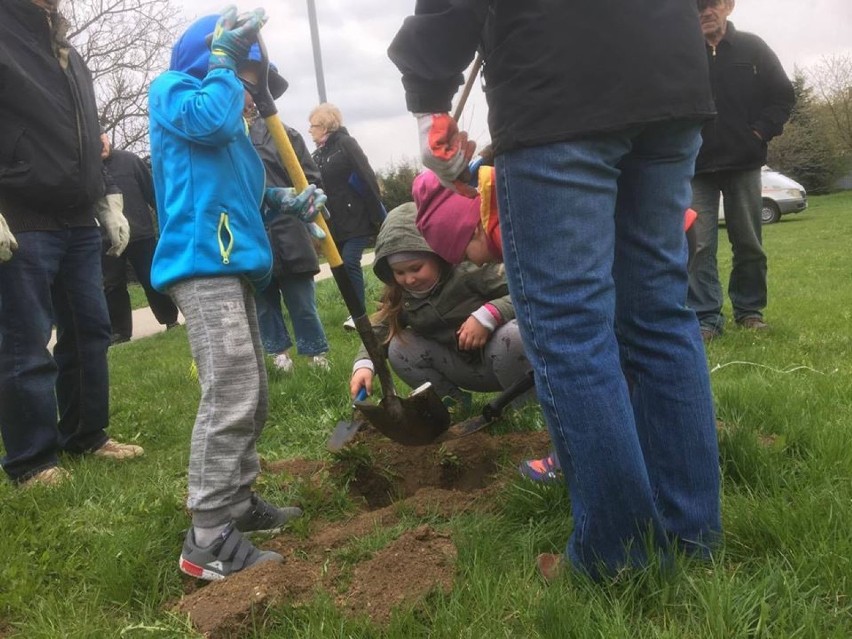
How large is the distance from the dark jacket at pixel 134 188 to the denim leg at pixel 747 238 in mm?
5337

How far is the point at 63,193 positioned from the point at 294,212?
116cm

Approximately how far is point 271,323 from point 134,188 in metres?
3.42

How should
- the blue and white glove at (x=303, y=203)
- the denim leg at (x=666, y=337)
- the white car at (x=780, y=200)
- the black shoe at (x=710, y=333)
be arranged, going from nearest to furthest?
the denim leg at (x=666, y=337) < the blue and white glove at (x=303, y=203) < the black shoe at (x=710, y=333) < the white car at (x=780, y=200)

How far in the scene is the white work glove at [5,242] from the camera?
8.87 ft

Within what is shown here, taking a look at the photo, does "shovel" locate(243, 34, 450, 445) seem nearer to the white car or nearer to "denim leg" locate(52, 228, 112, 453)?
"denim leg" locate(52, 228, 112, 453)

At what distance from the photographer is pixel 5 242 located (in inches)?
107

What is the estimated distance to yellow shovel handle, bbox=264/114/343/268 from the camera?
8.20ft

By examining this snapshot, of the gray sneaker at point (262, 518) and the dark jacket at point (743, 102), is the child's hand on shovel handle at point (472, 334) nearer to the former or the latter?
the gray sneaker at point (262, 518)

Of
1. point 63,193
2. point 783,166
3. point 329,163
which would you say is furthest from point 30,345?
point 783,166

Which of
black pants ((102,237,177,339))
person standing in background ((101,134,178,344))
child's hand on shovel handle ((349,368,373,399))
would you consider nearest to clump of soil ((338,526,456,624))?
child's hand on shovel handle ((349,368,373,399))

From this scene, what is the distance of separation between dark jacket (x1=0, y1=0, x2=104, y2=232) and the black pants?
3.87m

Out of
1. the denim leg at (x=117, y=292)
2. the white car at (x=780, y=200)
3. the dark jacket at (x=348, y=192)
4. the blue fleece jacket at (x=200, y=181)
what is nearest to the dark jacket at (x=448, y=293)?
the blue fleece jacket at (x=200, y=181)

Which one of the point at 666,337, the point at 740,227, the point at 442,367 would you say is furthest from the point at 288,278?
the point at 666,337

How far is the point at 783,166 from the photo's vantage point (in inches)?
1346
